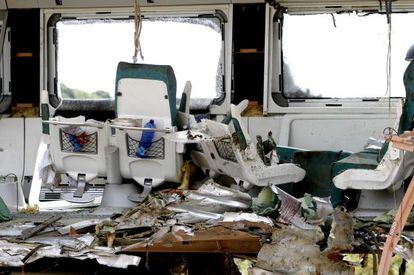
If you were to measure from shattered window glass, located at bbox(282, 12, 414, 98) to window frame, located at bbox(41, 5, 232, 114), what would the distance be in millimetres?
562

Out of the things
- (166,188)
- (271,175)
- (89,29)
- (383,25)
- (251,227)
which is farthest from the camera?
(89,29)

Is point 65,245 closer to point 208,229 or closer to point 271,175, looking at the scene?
point 208,229

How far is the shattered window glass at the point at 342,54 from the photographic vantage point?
663cm

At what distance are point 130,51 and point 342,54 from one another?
2122 mm

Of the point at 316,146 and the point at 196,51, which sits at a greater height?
the point at 196,51

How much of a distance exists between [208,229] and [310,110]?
265cm

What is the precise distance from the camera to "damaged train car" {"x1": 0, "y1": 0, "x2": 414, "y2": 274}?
13.9 feet

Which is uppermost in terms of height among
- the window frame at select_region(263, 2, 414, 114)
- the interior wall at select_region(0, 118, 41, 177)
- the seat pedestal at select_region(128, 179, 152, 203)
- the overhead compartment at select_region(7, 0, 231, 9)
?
the overhead compartment at select_region(7, 0, 231, 9)

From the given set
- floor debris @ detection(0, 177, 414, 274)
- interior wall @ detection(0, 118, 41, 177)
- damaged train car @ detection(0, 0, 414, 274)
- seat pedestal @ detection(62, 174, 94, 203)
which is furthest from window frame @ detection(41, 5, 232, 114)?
floor debris @ detection(0, 177, 414, 274)

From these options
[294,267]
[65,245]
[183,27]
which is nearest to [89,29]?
[183,27]

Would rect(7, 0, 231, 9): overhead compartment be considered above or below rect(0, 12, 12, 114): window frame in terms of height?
above

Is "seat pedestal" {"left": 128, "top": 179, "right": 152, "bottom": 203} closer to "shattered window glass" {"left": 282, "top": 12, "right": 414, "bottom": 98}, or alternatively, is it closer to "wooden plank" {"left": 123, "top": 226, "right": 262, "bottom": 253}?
"wooden plank" {"left": 123, "top": 226, "right": 262, "bottom": 253}

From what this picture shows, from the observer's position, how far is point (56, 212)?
5.61m

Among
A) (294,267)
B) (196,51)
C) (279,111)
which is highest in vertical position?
(196,51)
